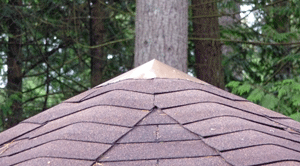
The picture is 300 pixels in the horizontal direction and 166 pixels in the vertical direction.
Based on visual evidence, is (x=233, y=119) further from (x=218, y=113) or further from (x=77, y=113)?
(x=77, y=113)

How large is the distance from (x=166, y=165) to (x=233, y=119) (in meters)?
0.51

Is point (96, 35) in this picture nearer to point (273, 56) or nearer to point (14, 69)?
point (14, 69)

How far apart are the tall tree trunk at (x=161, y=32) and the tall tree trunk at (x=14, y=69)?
363 centimetres

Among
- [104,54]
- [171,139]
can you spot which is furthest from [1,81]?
[171,139]

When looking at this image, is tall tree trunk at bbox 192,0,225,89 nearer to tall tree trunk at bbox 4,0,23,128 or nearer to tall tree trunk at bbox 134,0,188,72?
tall tree trunk at bbox 134,0,188,72

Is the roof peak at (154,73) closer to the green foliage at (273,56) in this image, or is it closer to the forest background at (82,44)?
the green foliage at (273,56)

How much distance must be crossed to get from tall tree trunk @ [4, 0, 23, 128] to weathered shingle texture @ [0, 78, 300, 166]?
18.4 ft

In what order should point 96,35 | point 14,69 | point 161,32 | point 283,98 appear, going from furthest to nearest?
point 14,69, point 96,35, point 283,98, point 161,32

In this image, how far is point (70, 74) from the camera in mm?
8766

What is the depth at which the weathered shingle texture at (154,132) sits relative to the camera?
1.49 meters

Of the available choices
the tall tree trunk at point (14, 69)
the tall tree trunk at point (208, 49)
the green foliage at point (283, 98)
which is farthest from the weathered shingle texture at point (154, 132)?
the tall tree trunk at point (14, 69)

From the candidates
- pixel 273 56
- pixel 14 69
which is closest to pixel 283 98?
pixel 273 56

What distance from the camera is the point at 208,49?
6859mm

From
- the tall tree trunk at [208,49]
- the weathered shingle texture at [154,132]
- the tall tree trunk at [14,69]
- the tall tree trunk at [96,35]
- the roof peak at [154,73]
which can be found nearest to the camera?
the weathered shingle texture at [154,132]
